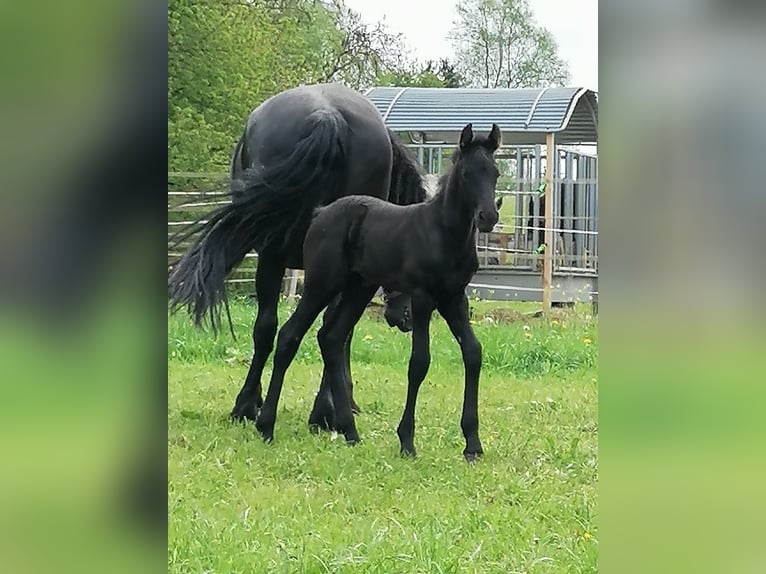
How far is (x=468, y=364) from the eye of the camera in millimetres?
3562

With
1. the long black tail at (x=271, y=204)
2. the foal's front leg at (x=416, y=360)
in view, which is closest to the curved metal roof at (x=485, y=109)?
the long black tail at (x=271, y=204)

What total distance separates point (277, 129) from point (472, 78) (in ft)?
24.9

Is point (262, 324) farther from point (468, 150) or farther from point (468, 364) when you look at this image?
point (468, 150)

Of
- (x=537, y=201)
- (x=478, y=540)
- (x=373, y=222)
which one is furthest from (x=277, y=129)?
(x=537, y=201)

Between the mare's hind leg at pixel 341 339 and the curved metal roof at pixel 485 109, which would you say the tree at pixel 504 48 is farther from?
the mare's hind leg at pixel 341 339

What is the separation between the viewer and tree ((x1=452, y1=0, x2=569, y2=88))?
10570 mm

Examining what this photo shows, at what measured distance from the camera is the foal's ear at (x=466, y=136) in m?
3.18
